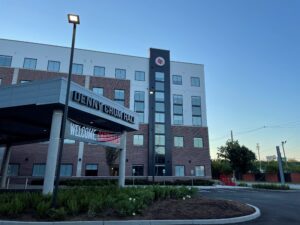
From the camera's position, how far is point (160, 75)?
159 feet

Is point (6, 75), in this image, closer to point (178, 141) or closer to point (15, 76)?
point (15, 76)

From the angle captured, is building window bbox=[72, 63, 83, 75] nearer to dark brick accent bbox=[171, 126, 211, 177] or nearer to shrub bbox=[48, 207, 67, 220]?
dark brick accent bbox=[171, 126, 211, 177]

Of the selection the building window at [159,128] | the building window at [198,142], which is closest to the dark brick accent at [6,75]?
the building window at [159,128]

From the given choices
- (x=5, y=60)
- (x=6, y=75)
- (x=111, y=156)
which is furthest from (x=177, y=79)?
(x=5, y=60)

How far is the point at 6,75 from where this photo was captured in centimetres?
3897

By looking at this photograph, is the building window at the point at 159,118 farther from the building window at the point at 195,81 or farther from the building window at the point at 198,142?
the building window at the point at 195,81

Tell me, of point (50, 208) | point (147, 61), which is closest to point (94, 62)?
point (147, 61)

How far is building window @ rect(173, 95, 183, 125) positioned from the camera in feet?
155

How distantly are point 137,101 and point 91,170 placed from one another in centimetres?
1520

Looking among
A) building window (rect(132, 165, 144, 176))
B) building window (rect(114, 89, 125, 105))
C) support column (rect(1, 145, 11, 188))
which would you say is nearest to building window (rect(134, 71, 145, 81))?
building window (rect(114, 89, 125, 105))

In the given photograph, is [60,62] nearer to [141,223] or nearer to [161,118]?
[161,118]

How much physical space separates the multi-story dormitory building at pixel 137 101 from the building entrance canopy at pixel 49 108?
16895 millimetres

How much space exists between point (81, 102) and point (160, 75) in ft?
115

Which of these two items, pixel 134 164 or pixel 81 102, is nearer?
pixel 81 102
